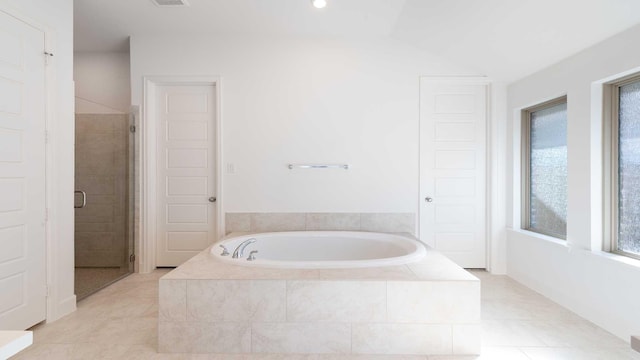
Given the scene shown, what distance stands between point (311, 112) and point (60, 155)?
6.79 feet

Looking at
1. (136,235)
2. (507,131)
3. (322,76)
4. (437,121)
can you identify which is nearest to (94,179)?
(136,235)

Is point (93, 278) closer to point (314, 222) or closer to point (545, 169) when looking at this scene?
point (314, 222)

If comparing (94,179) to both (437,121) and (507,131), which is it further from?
(507,131)

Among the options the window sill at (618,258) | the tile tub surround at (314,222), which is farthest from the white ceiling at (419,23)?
the tile tub surround at (314,222)

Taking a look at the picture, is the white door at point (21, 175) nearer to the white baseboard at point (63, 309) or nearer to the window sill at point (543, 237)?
the white baseboard at point (63, 309)

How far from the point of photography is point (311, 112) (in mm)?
3100

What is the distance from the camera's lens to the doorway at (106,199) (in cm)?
310

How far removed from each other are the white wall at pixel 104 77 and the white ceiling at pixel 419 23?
0.24 metres

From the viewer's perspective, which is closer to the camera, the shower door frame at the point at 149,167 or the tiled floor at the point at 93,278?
the tiled floor at the point at 93,278

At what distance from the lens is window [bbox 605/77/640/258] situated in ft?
6.59

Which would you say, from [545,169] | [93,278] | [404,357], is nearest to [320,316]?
[404,357]

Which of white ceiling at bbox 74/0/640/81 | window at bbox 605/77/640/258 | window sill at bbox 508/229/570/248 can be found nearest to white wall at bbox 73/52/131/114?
white ceiling at bbox 74/0/640/81

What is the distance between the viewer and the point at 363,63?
10.1 feet

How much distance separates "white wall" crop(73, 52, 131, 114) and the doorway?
19.2 inches
